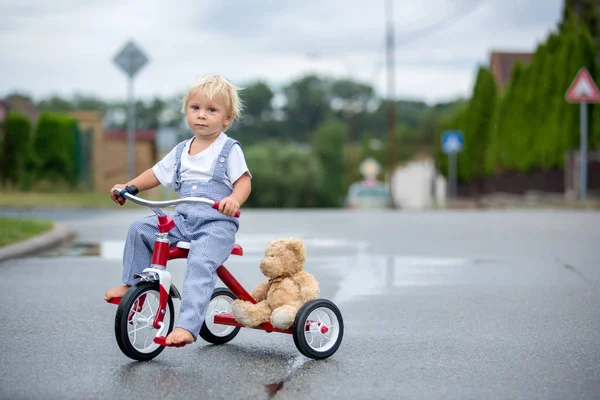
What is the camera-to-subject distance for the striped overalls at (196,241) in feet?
16.0

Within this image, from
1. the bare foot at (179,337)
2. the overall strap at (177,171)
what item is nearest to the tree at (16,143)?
the overall strap at (177,171)

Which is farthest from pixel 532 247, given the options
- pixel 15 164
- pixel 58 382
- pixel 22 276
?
pixel 15 164

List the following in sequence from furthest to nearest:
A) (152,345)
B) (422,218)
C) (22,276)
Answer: (422,218) → (22,276) → (152,345)

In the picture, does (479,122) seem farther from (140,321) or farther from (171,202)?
(171,202)

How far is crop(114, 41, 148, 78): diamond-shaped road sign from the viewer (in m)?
23.2

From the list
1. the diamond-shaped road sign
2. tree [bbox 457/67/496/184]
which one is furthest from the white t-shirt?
tree [bbox 457/67/496/184]

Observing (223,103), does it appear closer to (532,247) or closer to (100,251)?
(100,251)

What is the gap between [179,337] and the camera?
15.6 feet

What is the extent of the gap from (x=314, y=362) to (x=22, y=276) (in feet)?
16.1

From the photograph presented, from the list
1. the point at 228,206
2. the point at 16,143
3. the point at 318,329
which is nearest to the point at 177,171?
the point at 228,206

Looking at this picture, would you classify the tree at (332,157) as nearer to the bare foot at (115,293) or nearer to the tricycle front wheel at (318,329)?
the tricycle front wheel at (318,329)

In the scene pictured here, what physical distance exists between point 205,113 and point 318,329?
1.37m

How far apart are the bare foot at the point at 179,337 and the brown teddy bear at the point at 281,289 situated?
0.47 metres

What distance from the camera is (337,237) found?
1456 cm
